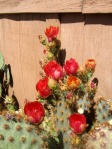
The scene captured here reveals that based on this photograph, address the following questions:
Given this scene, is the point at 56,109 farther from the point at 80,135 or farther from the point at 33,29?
the point at 33,29

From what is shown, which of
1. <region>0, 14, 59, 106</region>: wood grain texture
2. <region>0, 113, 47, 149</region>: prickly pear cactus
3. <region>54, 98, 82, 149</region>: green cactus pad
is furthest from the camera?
<region>0, 14, 59, 106</region>: wood grain texture

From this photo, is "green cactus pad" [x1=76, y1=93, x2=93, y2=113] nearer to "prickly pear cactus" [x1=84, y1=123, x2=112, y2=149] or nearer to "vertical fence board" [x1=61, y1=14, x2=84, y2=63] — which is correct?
"vertical fence board" [x1=61, y1=14, x2=84, y2=63]

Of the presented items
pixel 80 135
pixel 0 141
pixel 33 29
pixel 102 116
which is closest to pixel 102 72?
pixel 102 116

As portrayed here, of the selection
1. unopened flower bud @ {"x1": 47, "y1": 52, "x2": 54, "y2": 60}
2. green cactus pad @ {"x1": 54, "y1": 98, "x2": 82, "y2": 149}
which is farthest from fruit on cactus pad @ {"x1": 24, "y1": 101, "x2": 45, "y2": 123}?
unopened flower bud @ {"x1": 47, "y1": 52, "x2": 54, "y2": 60}

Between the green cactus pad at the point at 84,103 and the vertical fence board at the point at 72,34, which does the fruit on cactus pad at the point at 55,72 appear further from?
the vertical fence board at the point at 72,34

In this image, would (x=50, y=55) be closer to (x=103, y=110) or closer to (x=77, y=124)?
(x=103, y=110)

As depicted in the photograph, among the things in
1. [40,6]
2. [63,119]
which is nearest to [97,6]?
[63,119]

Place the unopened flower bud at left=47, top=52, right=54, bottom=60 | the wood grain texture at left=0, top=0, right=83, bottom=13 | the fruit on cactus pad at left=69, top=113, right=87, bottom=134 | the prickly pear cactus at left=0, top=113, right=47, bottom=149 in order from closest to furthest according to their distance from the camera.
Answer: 1. the fruit on cactus pad at left=69, top=113, right=87, bottom=134
2. the prickly pear cactus at left=0, top=113, right=47, bottom=149
3. the wood grain texture at left=0, top=0, right=83, bottom=13
4. the unopened flower bud at left=47, top=52, right=54, bottom=60
